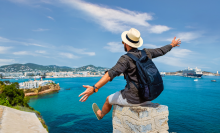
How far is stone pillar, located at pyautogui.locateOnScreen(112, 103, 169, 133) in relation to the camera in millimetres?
1878

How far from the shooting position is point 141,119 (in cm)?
186

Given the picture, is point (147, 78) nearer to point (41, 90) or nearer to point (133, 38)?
point (133, 38)

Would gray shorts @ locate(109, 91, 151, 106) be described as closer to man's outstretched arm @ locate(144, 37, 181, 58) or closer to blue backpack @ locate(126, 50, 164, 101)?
blue backpack @ locate(126, 50, 164, 101)

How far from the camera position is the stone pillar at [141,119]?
73.9 inches

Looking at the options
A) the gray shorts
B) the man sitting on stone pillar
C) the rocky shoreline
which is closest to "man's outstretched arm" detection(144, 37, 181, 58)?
the man sitting on stone pillar

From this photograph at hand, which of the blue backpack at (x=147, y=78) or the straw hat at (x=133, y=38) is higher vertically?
the straw hat at (x=133, y=38)

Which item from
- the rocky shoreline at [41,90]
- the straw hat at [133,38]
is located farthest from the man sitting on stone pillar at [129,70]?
the rocky shoreline at [41,90]

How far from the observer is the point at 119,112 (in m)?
2.20

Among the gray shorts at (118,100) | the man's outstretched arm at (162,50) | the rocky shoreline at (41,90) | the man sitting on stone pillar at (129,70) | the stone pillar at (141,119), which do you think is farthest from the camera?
the rocky shoreline at (41,90)

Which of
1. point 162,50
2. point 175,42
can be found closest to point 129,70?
point 162,50

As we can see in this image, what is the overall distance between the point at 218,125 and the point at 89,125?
46.4 feet

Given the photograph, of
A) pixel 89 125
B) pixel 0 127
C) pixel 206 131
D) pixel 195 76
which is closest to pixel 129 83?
pixel 0 127

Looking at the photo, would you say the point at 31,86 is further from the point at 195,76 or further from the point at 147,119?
the point at 195,76

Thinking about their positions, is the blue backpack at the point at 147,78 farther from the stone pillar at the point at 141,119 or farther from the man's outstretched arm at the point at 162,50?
the man's outstretched arm at the point at 162,50
